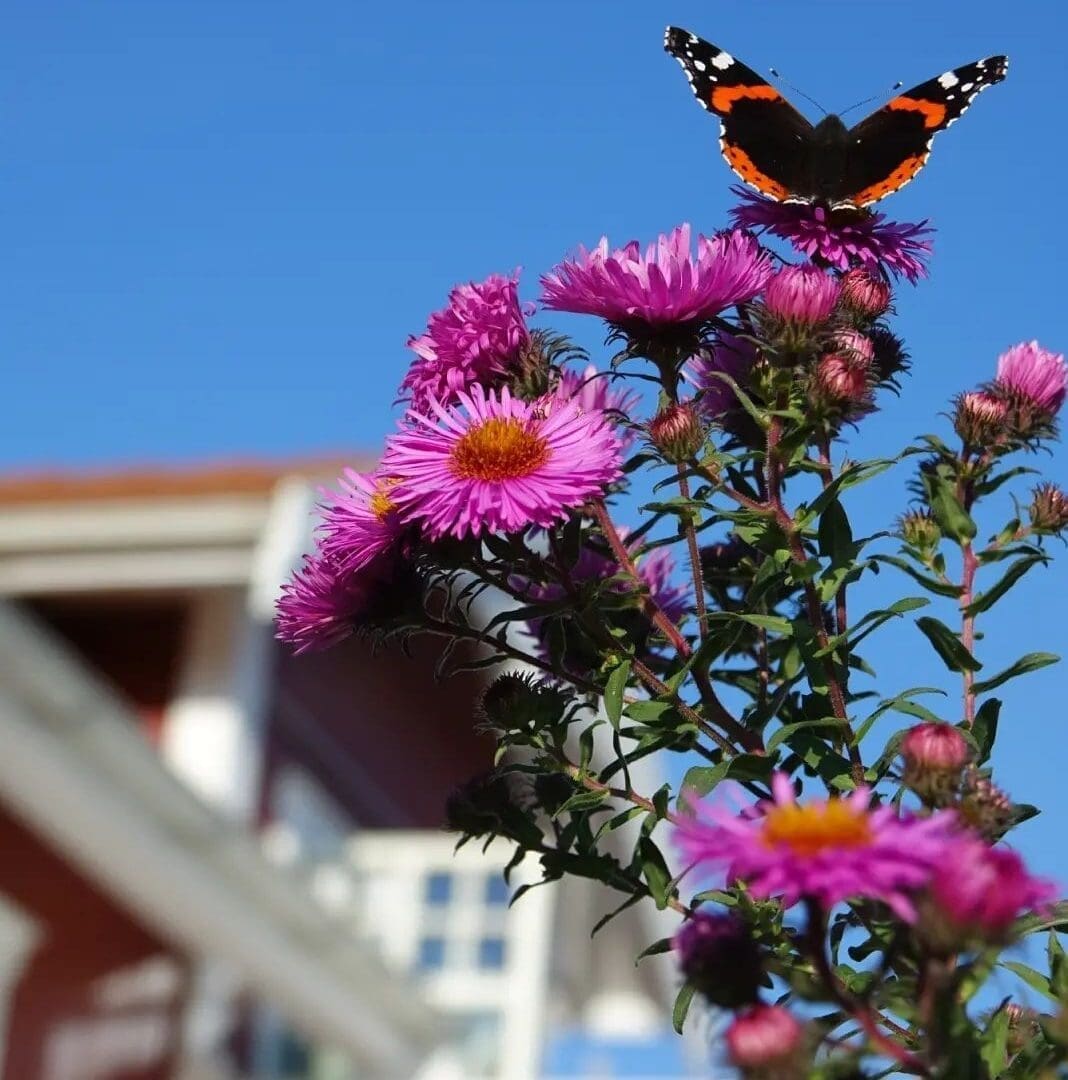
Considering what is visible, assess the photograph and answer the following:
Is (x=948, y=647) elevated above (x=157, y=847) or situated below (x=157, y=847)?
below

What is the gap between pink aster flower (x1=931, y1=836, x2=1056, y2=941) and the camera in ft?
2.48

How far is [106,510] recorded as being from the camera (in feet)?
21.0

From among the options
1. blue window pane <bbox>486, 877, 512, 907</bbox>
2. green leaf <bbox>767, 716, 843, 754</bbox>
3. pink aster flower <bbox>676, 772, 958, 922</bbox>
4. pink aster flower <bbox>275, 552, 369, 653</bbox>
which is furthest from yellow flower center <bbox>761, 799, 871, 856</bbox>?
blue window pane <bbox>486, 877, 512, 907</bbox>

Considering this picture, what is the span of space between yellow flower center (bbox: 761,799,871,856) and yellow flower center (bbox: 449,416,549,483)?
1.38 ft

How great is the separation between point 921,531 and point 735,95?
0.52m

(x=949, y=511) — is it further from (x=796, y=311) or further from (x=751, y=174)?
(x=751, y=174)

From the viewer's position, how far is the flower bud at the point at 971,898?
76 centimetres

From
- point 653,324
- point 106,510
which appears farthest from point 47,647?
point 653,324

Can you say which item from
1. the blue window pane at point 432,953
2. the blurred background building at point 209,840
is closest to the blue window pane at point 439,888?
the blurred background building at point 209,840

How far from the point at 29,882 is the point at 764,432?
17.9ft

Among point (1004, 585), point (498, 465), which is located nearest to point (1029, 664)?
point (1004, 585)

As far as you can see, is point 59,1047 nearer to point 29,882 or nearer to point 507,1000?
point 29,882

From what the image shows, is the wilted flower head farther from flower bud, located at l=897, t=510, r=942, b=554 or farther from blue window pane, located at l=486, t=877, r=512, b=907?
blue window pane, located at l=486, t=877, r=512, b=907

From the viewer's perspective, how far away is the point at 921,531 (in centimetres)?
127
